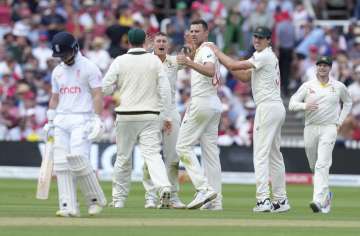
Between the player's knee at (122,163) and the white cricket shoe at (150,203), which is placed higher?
the player's knee at (122,163)

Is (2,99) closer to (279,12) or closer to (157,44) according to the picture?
(279,12)

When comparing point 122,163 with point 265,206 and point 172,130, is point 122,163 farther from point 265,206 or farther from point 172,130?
point 265,206

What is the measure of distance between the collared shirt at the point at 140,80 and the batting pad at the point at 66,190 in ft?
6.12

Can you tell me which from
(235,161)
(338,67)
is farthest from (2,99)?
(338,67)

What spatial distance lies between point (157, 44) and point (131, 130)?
1.44 metres

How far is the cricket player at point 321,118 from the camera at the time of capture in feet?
49.5

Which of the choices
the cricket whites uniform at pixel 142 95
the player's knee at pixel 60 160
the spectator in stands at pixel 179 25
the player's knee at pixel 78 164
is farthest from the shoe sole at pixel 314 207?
the spectator in stands at pixel 179 25

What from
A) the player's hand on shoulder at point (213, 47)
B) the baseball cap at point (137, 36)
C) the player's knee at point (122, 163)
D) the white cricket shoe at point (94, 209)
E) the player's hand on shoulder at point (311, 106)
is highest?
the baseball cap at point (137, 36)

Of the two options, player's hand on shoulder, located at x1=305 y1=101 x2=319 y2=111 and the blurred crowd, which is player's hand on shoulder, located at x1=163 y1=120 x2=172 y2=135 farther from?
the blurred crowd

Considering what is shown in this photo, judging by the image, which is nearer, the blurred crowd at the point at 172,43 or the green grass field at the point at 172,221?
the green grass field at the point at 172,221

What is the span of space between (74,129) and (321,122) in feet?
12.4

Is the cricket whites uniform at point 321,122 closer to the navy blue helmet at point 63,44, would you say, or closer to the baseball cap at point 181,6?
the navy blue helmet at point 63,44

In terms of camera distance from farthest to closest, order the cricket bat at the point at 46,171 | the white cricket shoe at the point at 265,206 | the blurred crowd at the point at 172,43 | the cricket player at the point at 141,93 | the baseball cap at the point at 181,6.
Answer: the baseball cap at the point at 181,6 → the blurred crowd at the point at 172,43 → the white cricket shoe at the point at 265,206 → the cricket player at the point at 141,93 → the cricket bat at the point at 46,171

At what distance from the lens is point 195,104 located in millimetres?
14969
